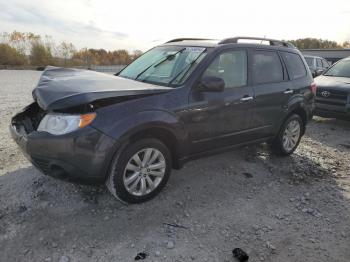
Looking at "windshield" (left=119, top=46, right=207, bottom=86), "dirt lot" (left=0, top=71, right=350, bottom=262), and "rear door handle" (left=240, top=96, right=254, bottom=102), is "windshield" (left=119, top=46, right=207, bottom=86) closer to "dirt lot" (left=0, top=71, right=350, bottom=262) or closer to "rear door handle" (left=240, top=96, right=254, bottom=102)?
"rear door handle" (left=240, top=96, right=254, bottom=102)

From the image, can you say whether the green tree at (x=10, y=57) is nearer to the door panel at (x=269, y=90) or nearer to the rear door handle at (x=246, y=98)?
the door panel at (x=269, y=90)

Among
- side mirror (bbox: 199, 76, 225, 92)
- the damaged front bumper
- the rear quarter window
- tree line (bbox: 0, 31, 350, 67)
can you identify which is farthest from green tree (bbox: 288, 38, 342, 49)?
the damaged front bumper

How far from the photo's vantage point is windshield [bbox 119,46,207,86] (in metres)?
4.23

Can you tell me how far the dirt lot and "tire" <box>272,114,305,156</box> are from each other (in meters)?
0.49

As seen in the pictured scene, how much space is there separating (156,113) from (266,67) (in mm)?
2267

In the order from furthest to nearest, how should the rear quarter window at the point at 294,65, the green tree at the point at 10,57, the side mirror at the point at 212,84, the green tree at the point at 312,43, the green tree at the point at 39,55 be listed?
the green tree at the point at 312,43, the green tree at the point at 39,55, the green tree at the point at 10,57, the rear quarter window at the point at 294,65, the side mirror at the point at 212,84

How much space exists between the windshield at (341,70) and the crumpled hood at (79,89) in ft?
23.4

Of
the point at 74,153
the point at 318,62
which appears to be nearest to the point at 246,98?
the point at 74,153

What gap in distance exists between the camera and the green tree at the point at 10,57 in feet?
117

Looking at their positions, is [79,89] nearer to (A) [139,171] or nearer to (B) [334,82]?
(A) [139,171]

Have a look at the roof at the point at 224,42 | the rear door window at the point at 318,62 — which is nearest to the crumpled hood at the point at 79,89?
the roof at the point at 224,42

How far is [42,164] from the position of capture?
11.4 ft

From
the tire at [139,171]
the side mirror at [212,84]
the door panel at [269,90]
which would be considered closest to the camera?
the tire at [139,171]

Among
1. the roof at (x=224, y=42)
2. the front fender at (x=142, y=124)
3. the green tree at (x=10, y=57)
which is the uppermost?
the green tree at (x=10, y=57)
